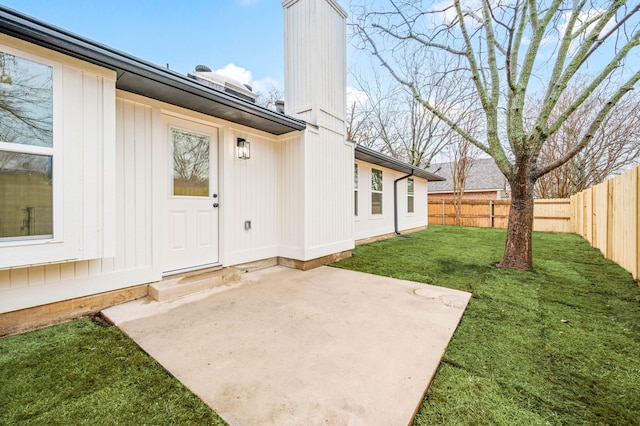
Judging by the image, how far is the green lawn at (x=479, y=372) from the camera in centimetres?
144

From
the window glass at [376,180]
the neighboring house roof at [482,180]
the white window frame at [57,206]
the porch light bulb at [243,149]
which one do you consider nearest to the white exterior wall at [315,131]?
the porch light bulb at [243,149]

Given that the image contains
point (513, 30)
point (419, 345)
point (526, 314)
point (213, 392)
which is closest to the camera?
point (213, 392)

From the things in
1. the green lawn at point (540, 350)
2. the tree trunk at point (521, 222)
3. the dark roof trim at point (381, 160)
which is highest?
the dark roof trim at point (381, 160)

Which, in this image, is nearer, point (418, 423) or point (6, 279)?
point (418, 423)

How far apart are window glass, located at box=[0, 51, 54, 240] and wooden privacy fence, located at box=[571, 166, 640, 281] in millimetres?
6879

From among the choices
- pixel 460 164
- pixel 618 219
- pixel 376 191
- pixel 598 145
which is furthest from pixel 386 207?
pixel 598 145

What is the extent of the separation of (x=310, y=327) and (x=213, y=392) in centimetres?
105

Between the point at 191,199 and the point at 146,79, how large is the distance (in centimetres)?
155

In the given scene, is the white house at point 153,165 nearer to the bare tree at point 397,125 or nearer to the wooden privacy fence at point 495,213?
the wooden privacy fence at point 495,213

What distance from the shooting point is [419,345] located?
2.14 meters

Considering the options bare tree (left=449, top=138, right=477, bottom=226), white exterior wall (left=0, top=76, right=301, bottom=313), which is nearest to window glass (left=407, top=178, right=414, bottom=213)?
bare tree (left=449, top=138, right=477, bottom=226)

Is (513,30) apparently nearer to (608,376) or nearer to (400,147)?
(608,376)

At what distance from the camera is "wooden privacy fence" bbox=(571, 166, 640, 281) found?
3719mm

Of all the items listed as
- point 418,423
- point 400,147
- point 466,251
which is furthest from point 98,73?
point 400,147
